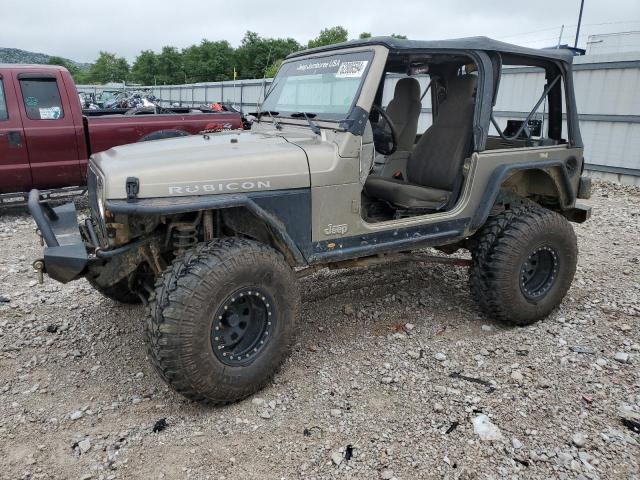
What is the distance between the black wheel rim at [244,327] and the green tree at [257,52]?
46512mm

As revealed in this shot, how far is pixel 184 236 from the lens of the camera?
3.06 meters

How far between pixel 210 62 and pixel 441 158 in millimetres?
50977

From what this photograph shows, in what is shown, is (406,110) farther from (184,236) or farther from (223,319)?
(223,319)

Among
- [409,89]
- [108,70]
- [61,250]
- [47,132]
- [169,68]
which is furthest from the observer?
[108,70]

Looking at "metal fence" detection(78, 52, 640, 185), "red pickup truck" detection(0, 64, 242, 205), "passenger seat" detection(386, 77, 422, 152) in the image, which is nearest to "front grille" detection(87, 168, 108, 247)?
"passenger seat" detection(386, 77, 422, 152)

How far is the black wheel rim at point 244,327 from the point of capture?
2.94 m

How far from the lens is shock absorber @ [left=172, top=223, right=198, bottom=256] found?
304 cm

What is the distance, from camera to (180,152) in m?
3.08

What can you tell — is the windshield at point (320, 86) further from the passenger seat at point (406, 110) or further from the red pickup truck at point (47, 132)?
the red pickup truck at point (47, 132)

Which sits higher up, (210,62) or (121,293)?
(210,62)

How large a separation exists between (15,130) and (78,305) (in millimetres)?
3945

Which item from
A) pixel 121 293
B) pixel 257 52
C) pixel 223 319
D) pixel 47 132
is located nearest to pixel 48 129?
pixel 47 132

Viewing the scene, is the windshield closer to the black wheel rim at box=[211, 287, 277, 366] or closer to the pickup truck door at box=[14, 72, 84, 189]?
the black wheel rim at box=[211, 287, 277, 366]

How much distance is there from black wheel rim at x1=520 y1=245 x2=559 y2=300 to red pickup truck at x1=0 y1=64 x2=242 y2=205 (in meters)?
5.31
